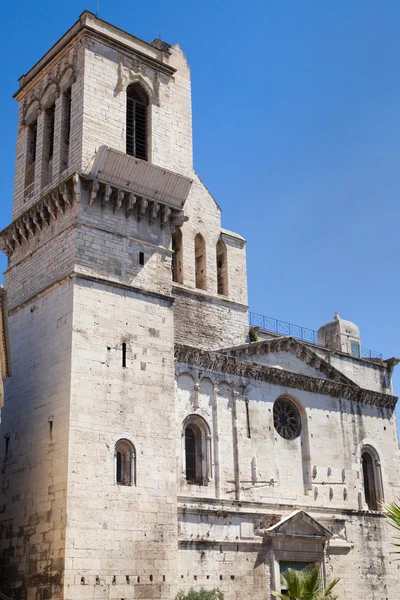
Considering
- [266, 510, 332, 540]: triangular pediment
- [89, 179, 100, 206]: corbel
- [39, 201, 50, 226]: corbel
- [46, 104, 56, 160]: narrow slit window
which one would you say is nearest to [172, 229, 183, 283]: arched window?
[89, 179, 100, 206]: corbel

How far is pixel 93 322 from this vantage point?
2194 centimetres

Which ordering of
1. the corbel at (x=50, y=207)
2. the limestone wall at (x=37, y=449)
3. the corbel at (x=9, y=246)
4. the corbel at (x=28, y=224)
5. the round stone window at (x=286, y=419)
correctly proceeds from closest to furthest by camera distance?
the limestone wall at (x=37, y=449), the corbel at (x=50, y=207), the corbel at (x=28, y=224), the corbel at (x=9, y=246), the round stone window at (x=286, y=419)

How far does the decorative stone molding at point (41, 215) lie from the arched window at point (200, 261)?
6203mm

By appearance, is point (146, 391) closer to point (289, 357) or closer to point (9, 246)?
point (9, 246)

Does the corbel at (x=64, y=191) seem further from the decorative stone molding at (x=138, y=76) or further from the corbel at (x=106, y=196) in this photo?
the decorative stone molding at (x=138, y=76)

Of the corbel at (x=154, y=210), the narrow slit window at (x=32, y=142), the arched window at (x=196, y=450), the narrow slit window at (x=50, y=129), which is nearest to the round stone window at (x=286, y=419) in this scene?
the arched window at (x=196, y=450)

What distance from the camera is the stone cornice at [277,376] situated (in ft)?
81.9

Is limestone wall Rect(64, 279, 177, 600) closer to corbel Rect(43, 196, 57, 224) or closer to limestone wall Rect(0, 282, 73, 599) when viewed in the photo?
limestone wall Rect(0, 282, 73, 599)

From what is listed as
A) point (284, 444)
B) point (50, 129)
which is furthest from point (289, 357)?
point (50, 129)

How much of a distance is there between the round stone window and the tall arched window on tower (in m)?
9.84

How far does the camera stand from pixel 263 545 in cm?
2438

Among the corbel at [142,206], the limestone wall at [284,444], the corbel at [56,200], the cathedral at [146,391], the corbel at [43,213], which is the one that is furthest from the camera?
the limestone wall at [284,444]

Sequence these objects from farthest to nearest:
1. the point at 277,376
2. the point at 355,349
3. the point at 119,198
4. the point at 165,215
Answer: the point at 355,349 → the point at 277,376 → the point at 165,215 → the point at 119,198

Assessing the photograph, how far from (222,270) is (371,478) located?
9849mm
